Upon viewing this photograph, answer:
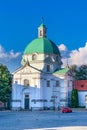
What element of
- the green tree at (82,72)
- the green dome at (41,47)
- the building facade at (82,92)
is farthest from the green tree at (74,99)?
the green tree at (82,72)

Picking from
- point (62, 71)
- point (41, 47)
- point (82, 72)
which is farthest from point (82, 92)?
point (82, 72)

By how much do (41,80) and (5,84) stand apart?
24.1 feet

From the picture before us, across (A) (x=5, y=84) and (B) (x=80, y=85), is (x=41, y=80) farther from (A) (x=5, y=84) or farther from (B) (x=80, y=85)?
(B) (x=80, y=85)

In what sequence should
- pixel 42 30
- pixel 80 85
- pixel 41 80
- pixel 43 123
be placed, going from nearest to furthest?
pixel 43 123 → pixel 41 80 → pixel 80 85 → pixel 42 30

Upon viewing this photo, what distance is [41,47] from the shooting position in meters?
85.7

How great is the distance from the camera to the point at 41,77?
3123 inches

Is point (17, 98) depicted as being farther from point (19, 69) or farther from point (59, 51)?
point (59, 51)

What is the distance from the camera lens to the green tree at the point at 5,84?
78406 mm

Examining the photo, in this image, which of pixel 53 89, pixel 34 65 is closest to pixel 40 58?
pixel 34 65

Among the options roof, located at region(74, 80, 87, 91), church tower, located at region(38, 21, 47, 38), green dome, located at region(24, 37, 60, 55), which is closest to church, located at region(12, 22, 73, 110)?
green dome, located at region(24, 37, 60, 55)

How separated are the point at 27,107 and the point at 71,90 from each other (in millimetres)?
10237

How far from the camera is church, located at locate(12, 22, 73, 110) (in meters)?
79.2

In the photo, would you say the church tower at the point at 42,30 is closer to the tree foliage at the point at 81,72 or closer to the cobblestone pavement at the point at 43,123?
the tree foliage at the point at 81,72

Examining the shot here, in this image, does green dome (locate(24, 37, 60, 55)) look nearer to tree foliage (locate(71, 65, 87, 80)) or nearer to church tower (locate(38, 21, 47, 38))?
church tower (locate(38, 21, 47, 38))
